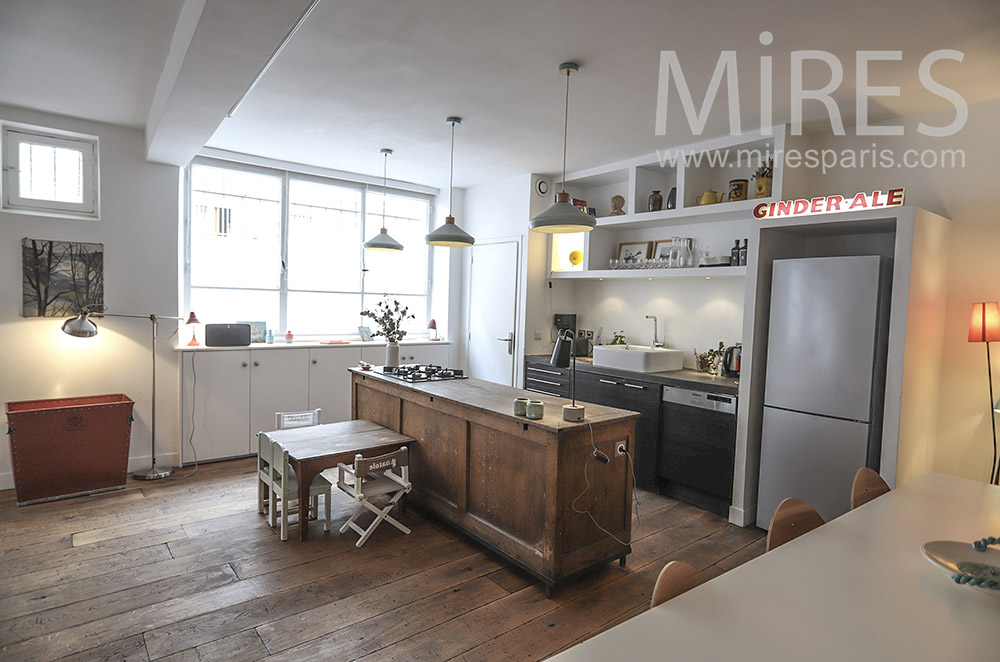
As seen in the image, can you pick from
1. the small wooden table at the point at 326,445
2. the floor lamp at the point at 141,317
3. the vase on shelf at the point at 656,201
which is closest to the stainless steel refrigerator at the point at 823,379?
the vase on shelf at the point at 656,201

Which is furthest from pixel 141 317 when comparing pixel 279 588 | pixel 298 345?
pixel 279 588

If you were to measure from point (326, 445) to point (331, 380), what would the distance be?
6.95 feet

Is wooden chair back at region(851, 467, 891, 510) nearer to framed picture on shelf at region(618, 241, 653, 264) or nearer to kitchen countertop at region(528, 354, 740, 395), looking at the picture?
kitchen countertop at region(528, 354, 740, 395)

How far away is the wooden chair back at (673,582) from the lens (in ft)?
4.66

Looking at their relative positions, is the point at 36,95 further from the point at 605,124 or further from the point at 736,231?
the point at 736,231

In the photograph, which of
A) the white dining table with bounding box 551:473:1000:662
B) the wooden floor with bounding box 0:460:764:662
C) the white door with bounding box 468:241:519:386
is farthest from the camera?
the white door with bounding box 468:241:519:386

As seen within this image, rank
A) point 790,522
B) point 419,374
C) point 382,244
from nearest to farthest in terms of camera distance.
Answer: point 790,522, point 419,374, point 382,244

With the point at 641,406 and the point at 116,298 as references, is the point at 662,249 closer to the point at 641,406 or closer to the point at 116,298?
the point at 641,406

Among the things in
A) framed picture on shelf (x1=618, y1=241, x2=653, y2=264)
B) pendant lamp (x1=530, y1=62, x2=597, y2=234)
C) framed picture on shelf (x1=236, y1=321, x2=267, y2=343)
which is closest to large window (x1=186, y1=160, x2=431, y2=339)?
framed picture on shelf (x1=236, y1=321, x2=267, y2=343)

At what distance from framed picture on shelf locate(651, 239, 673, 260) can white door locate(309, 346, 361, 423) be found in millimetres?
3252

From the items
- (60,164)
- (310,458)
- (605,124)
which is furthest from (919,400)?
(60,164)

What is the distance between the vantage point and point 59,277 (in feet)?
14.1

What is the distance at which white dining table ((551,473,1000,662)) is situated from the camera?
1183 millimetres

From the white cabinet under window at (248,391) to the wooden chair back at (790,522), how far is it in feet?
15.1
